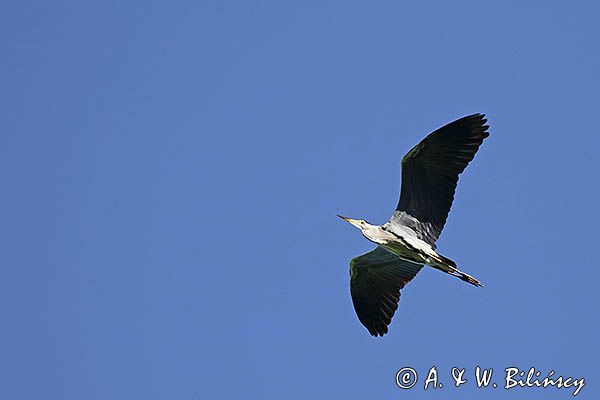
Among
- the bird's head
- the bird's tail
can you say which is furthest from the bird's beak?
the bird's tail

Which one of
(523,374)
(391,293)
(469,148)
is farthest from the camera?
(391,293)

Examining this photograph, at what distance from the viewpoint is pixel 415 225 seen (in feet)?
51.3

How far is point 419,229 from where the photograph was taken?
51.3 feet

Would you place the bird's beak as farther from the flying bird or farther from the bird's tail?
the bird's tail

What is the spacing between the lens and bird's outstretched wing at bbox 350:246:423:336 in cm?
1675

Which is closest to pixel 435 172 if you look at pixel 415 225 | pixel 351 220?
pixel 415 225

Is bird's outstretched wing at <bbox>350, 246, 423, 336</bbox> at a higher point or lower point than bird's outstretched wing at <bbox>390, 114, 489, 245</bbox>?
lower

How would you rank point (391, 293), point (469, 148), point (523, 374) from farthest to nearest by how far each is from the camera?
point (391, 293) < point (523, 374) < point (469, 148)

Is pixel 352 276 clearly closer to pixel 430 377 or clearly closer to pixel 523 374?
pixel 430 377

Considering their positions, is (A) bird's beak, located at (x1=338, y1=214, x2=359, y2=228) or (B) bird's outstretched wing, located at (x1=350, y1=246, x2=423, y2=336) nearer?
(A) bird's beak, located at (x1=338, y1=214, x2=359, y2=228)

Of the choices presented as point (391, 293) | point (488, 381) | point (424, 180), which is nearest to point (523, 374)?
point (488, 381)

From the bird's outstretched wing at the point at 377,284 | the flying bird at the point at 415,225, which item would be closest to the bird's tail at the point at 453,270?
the flying bird at the point at 415,225

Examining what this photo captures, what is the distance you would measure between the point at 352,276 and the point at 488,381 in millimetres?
3377

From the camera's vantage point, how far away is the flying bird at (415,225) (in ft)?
48.8
